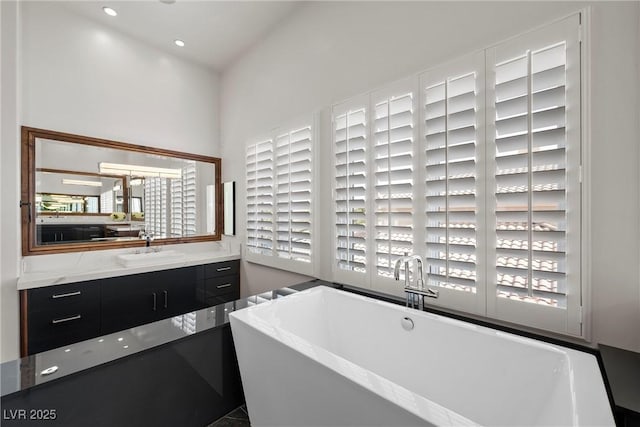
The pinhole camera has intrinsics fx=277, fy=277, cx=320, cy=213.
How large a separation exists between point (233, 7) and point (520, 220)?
107 inches

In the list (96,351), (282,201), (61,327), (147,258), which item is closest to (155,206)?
(147,258)

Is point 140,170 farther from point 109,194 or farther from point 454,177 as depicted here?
point 454,177

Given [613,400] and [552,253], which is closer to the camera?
[613,400]

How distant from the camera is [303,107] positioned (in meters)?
2.43

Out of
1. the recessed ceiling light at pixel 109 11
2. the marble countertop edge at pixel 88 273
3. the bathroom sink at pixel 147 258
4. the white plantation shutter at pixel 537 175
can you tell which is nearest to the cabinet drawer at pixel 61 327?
the marble countertop edge at pixel 88 273

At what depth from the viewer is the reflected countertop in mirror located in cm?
106

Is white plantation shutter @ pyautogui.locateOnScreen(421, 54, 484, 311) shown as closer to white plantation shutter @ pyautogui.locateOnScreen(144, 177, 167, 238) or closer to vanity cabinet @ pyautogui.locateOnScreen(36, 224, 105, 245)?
white plantation shutter @ pyautogui.locateOnScreen(144, 177, 167, 238)

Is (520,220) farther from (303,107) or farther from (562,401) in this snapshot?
(303,107)

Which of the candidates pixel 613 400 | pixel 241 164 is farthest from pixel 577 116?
pixel 241 164

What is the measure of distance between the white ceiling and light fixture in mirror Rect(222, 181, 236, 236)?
4.95 ft

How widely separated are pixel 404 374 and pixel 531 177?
118cm

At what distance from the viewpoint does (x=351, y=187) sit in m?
2.00

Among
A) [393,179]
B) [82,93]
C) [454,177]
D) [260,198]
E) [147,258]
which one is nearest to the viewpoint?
[454,177]

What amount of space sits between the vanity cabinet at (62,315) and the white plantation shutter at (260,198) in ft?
4.45
